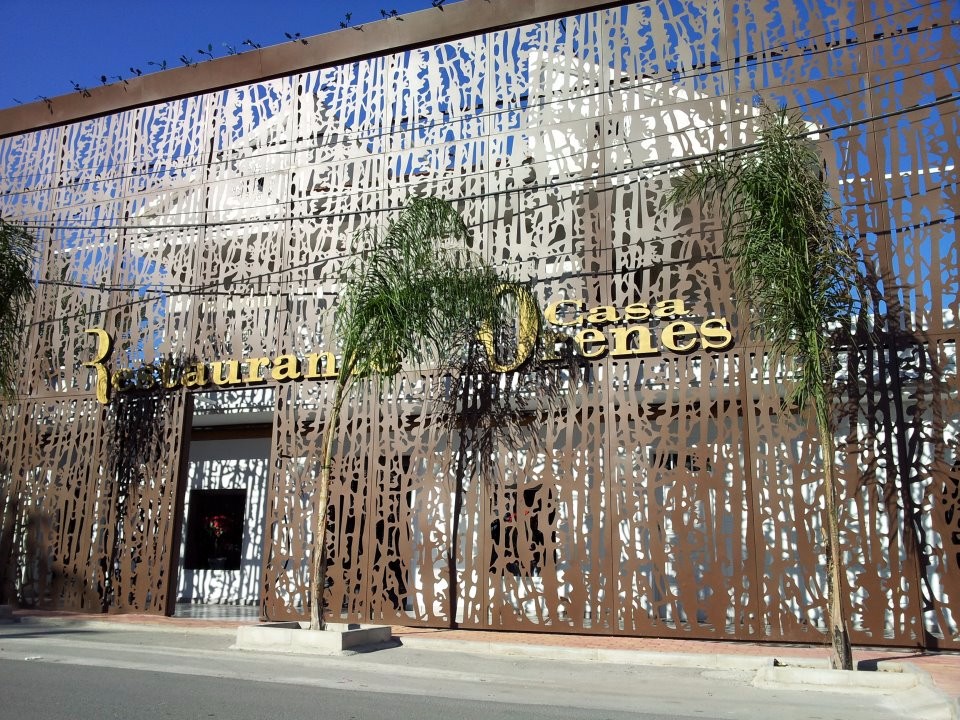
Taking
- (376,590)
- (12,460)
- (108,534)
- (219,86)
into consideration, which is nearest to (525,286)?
(376,590)

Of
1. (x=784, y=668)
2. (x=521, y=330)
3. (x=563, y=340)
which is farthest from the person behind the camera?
(x=521, y=330)

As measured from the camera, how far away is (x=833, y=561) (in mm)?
8227

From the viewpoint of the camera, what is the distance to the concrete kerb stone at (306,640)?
9.68 meters

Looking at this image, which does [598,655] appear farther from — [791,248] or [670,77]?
[670,77]

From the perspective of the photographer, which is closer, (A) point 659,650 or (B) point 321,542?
(A) point 659,650

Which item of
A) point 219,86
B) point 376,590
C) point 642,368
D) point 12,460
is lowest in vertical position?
point 376,590

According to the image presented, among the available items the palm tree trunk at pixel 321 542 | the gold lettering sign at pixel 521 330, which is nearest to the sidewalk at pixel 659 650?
the palm tree trunk at pixel 321 542

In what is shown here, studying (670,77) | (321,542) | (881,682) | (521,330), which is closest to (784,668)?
(881,682)

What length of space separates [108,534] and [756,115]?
1147cm

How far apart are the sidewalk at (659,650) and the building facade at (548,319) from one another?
25 centimetres

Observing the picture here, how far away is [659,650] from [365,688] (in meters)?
3.92

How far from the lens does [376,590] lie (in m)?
12.0

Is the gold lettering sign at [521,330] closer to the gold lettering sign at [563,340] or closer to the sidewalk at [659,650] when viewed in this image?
the gold lettering sign at [563,340]

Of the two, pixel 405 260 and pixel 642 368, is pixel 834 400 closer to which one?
pixel 642 368
